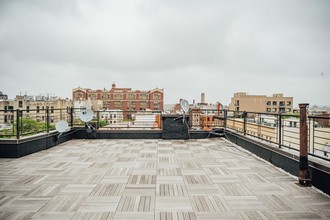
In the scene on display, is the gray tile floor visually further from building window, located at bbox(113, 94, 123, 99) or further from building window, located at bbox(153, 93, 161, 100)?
building window, located at bbox(113, 94, 123, 99)

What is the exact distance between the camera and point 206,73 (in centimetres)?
3712

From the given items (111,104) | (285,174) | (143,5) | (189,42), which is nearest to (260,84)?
(111,104)

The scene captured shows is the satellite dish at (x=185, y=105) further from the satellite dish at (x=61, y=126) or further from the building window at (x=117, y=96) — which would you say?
the building window at (x=117, y=96)

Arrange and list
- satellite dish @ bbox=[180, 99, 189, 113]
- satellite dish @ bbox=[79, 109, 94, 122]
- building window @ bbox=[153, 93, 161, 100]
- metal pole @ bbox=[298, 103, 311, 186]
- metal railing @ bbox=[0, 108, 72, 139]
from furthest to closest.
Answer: building window @ bbox=[153, 93, 161, 100]
satellite dish @ bbox=[180, 99, 189, 113]
satellite dish @ bbox=[79, 109, 94, 122]
metal railing @ bbox=[0, 108, 72, 139]
metal pole @ bbox=[298, 103, 311, 186]

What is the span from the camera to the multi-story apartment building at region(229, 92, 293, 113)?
58853 millimetres

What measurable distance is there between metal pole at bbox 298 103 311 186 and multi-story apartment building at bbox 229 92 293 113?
192ft

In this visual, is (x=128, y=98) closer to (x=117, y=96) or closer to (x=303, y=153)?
(x=117, y=96)

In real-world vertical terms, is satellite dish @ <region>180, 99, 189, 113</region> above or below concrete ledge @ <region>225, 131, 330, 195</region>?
above

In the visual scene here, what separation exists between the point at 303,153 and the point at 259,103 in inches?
2431

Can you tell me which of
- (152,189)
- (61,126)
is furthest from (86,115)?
(152,189)

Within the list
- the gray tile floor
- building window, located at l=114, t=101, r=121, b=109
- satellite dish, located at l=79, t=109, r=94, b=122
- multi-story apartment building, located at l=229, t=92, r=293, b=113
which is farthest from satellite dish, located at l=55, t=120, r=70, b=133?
building window, located at l=114, t=101, r=121, b=109

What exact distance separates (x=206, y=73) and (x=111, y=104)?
45308 millimetres

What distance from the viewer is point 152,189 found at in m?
2.98

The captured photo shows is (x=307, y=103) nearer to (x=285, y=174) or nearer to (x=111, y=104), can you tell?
(x=285, y=174)
